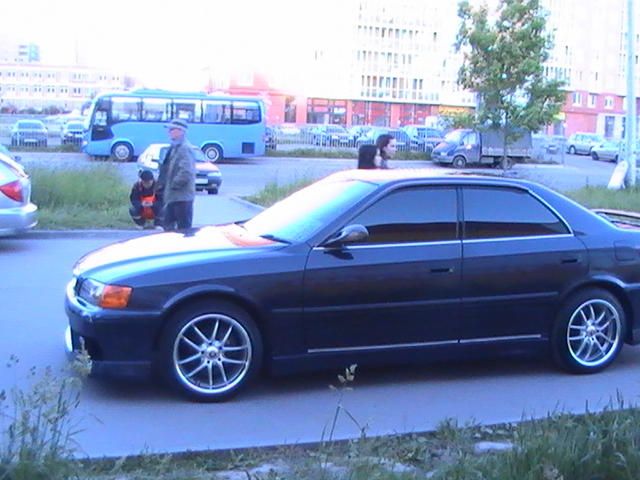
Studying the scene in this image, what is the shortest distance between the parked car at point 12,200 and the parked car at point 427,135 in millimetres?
41013

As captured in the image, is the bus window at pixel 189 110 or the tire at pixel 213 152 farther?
the tire at pixel 213 152

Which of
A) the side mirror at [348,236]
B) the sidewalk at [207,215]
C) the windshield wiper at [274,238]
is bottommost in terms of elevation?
the sidewalk at [207,215]

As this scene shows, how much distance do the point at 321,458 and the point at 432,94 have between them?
289 ft

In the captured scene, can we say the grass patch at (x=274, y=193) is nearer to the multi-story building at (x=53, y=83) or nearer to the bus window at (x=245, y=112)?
the bus window at (x=245, y=112)

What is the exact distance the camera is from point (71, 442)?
5055 millimetres

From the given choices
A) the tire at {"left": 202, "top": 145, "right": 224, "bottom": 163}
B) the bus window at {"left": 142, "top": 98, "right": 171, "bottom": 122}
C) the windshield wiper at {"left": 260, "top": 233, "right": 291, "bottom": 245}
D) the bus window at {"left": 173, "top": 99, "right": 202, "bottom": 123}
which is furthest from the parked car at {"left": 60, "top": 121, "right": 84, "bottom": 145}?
the windshield wiper at {"left": 260, "top": 233, "right": 291, "bottom": 245}

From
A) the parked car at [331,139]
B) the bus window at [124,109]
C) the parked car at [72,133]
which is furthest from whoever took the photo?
the parked car at [331,139]

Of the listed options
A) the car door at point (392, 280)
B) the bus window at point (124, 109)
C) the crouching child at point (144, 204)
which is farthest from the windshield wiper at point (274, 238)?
the bus window at point (124, 109)

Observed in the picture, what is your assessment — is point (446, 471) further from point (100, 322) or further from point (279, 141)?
point (279, 141)

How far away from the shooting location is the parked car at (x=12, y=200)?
13.0 m

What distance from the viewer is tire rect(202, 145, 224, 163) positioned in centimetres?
4416

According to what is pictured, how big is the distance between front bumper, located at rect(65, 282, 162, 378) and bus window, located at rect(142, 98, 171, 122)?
121ft

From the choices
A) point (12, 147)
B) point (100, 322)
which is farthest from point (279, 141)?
point (100, 322)

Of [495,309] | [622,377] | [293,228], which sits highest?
[293,228]
